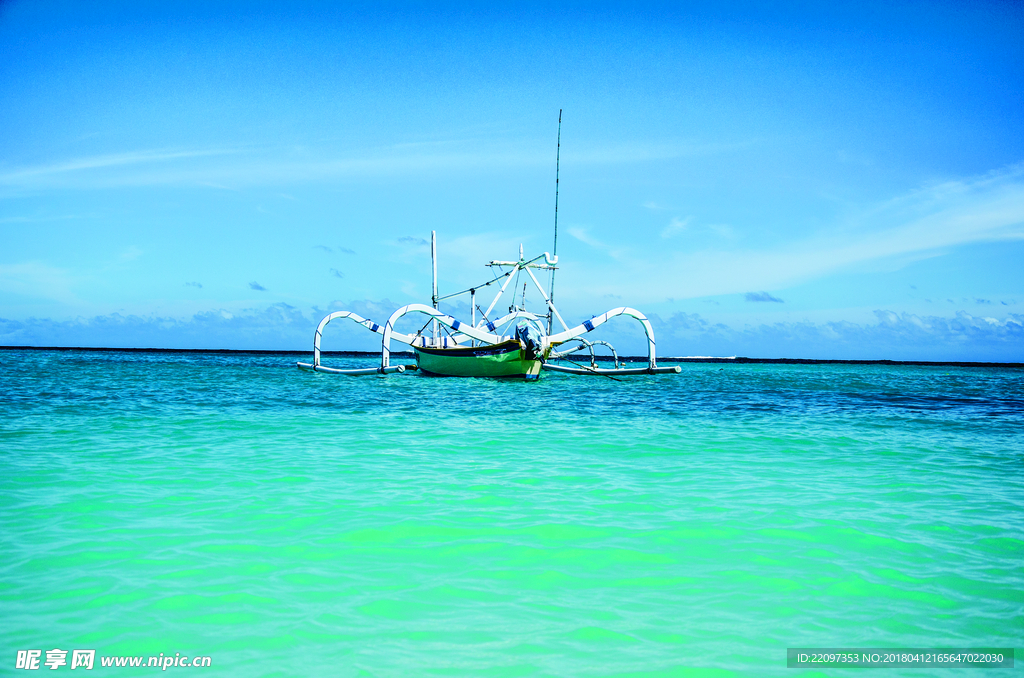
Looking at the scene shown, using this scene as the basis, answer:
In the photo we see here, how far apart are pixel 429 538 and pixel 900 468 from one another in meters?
7.48

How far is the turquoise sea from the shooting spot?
3.69 m

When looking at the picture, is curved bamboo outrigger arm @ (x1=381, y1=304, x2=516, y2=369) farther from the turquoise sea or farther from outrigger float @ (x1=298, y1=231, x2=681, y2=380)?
the turquoise sea

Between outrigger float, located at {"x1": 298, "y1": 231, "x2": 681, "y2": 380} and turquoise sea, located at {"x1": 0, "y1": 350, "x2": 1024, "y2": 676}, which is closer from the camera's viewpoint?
turquoise sea, located at {"x1": 0, "y1": 350, "x2": 1024, "y2": 676}

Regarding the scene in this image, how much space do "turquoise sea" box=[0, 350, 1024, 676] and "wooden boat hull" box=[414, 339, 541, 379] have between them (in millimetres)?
20892

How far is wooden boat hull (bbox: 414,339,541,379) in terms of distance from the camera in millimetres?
32281

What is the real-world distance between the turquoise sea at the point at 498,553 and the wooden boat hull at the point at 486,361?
2089 cm

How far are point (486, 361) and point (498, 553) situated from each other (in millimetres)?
27970

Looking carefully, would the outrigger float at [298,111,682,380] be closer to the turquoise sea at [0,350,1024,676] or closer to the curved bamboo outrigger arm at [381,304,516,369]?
the curved bamboo outrigger arm at [381,304,516,369]

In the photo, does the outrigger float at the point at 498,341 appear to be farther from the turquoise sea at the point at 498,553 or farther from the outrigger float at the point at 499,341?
the turquoise sea at the point at 498,553

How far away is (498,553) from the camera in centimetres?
522

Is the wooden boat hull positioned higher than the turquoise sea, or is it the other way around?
the wooden boat hull

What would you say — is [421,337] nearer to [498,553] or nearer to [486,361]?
[486,361]

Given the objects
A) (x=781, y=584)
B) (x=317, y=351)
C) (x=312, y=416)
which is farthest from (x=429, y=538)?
(x=317, y=351)

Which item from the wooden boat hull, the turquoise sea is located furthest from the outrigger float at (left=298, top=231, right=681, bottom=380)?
the turquoise sea
